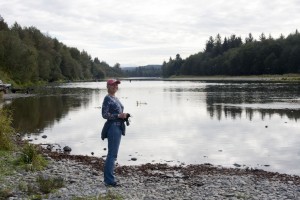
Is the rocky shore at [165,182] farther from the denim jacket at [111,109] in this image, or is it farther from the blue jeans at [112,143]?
the denim jacket at [111,109]

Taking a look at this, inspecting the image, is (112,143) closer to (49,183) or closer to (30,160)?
(49,183)

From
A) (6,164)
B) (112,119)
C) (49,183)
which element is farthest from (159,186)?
(6,164)

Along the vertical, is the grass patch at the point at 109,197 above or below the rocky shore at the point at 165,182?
above

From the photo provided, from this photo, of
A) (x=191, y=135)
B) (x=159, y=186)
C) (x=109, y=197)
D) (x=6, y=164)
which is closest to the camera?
(x=109, y=197)

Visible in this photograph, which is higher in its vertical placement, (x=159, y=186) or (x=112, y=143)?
(x=112, y=143)

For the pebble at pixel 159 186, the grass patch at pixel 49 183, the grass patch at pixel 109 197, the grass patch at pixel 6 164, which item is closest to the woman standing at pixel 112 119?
the pebble at pixel 159 186

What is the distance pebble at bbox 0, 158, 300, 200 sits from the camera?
457 inches

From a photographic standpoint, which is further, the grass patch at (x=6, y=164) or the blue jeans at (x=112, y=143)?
the grass patch at (x=6, y=164)

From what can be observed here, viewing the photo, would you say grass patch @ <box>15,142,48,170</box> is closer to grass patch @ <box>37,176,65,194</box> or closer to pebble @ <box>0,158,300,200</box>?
pebble @ <box>0,158,300,200</box>

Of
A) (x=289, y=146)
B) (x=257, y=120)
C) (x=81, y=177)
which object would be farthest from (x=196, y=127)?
(x=81, y=177)

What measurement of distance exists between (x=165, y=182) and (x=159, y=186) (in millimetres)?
828

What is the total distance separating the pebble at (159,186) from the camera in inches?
457

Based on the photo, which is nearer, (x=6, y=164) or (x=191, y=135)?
(x=6, y=164)

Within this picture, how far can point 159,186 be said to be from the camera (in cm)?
1315
